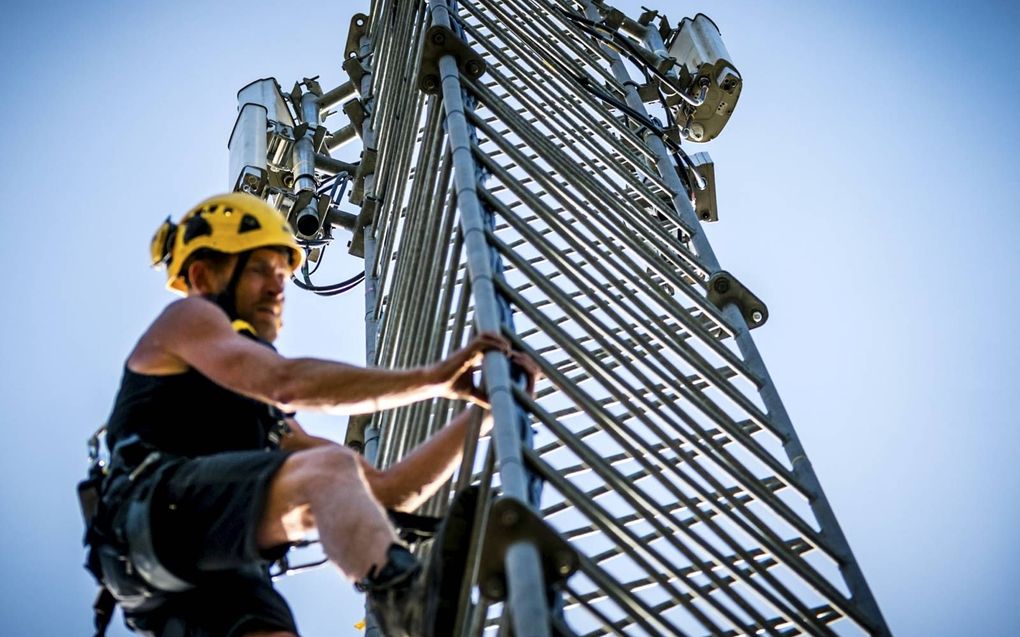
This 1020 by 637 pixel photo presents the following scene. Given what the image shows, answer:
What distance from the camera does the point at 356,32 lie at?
13641mm

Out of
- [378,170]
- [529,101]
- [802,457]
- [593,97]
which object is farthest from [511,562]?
[378,170]

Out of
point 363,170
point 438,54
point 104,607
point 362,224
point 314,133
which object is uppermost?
point 314,133

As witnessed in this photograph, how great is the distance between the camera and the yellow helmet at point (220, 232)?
652 cm

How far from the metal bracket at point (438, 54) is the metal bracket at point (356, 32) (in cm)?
564

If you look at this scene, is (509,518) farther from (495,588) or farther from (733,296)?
(733,296)

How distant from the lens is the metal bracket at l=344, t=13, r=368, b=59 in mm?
13594

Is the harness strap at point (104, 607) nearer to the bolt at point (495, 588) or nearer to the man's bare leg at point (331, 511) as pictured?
the man's bare leg at point (331, 511)

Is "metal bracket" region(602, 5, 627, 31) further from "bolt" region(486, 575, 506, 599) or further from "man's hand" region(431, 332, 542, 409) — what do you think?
"bolt" region(486, 575, 506, 599)

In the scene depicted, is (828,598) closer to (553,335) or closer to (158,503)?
(553,335)

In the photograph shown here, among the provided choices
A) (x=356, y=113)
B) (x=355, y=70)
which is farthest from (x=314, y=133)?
(x=355, y=70)

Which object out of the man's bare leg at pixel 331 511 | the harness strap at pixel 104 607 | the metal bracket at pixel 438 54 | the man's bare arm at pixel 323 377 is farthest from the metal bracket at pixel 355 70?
the man's bare leg at pixel 331 511

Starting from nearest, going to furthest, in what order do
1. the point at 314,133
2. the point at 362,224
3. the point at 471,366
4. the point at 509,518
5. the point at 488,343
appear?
the point at 509,518 < the point at 488,343 < the point at 471,366 < the point at 362,224 < the point at 314,133

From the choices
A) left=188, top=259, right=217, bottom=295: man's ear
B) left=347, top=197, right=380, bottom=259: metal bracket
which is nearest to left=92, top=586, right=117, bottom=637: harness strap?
left=188, top=259, right=217, bottom=295: man's ear

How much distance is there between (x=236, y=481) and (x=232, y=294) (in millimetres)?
1554
